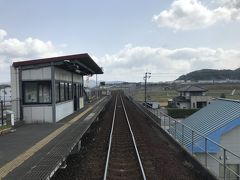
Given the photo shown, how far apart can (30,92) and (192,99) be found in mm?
49463

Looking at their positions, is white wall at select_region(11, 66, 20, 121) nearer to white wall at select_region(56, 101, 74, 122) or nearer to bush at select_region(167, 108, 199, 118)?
white wall at select_region(56, 101, 74, 122)

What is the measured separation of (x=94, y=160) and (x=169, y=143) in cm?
576

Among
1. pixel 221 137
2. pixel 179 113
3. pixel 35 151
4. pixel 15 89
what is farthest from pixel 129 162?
pixel 179 113

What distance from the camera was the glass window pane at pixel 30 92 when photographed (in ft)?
65.3

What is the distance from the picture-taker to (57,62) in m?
20.1

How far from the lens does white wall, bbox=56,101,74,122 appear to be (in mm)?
21534

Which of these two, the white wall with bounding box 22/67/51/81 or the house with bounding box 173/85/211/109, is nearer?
the white wall with bounding box 22/67/51/81

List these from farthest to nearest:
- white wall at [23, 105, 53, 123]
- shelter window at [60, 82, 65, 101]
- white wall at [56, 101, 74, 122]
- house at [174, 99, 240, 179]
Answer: shelter window at [60, 82, 65, 101]
white wall at [56, 101, 74, 122]
white wall at [23, 105, 53, 123]
house at [174, 99, 240, 179]

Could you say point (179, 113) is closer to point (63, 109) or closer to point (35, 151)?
point (63, 109)

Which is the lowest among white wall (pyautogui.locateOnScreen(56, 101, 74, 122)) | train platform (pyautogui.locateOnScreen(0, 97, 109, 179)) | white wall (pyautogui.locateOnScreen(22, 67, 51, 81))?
train platform (pyautogui.locateOnScreen(0, 97, 109, 179))

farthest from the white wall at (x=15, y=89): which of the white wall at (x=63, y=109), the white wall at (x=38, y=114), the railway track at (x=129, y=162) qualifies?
the railway track at (x=129, y=162)

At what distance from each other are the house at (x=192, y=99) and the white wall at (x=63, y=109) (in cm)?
4142

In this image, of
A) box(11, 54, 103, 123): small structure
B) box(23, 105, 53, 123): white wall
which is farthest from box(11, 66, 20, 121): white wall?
box(23, 105, 53, 123): white wall

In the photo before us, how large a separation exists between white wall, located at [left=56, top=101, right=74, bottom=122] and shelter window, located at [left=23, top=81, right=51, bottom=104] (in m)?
1.41
